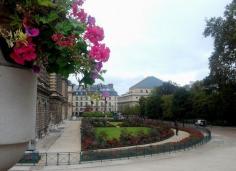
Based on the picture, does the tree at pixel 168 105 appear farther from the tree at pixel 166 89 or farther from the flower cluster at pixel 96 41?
the flower cluster at pixel 96 41

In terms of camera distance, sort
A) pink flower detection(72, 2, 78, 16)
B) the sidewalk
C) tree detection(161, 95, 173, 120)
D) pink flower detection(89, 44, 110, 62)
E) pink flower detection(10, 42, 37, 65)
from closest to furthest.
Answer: pink flower detection(10, 42, 37, 65), pink flower detection(89, 44, 110, 62), pink flower detection(72, 2, 78, 16), the sidewalk, tree detection(161, 95, 173, 120)

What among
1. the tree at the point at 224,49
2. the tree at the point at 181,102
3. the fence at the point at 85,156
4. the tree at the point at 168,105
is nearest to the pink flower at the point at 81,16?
the fence at the point at 85,156

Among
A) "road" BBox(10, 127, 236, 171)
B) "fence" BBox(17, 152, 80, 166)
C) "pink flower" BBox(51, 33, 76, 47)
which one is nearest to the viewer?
"pink flower" BBox(51, 33, 76, 47)

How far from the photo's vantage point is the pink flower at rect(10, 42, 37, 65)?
3.02m

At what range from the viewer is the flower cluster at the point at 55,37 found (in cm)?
307

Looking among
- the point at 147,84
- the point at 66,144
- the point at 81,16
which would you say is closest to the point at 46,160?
the point at 66,144

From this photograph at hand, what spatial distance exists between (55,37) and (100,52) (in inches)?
13.7

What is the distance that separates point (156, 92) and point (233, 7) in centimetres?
5387

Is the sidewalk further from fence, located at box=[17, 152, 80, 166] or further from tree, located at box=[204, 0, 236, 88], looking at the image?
tree, located at box=[204, 0, 236, 88]

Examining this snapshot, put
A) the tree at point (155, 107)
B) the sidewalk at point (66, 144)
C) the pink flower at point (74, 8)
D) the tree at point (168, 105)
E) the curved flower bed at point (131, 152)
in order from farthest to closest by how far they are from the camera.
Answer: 1. the tree at point (155, 107)
2. the tree at point (168, 105)
3. the sidewalk at point (66, 144)
4. the curved flower bed at point (131, 152)
5. the pink flower at point (74, 8)

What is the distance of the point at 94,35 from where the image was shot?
3.24m

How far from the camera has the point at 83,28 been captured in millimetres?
3227

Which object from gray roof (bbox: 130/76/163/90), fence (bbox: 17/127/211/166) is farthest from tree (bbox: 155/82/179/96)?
gray roof (bbox: 130/76/163/90)

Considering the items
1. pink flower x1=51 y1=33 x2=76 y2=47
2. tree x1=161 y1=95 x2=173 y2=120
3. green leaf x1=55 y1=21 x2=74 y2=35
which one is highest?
tree x1=161 y1=95 x2=173 y2=120
